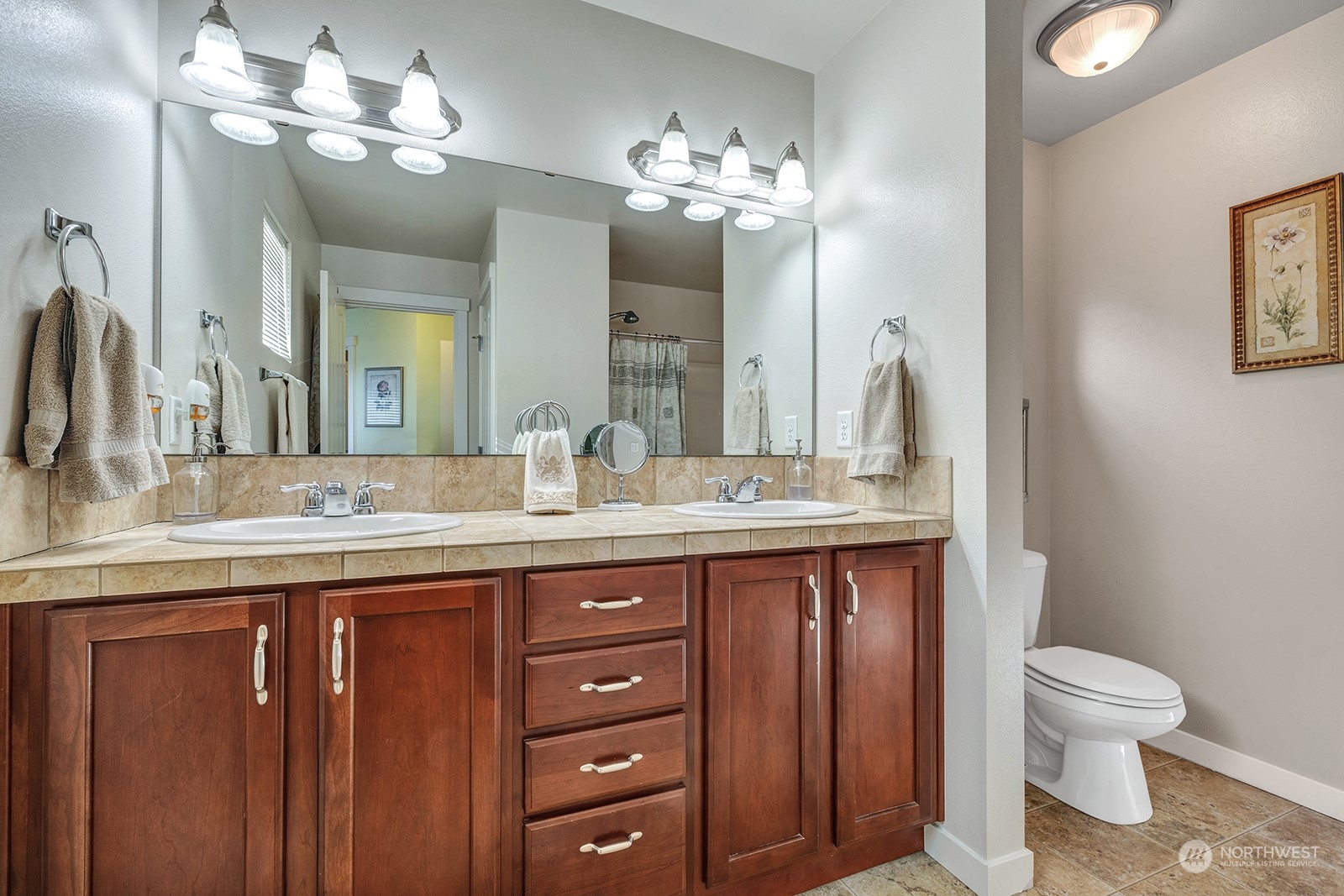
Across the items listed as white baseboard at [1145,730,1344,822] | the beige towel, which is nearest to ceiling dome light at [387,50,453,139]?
the beige towel

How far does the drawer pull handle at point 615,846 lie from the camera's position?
124cm

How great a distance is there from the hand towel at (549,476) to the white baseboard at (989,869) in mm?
1340

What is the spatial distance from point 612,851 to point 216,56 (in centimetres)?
200

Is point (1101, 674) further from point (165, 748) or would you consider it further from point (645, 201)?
point (165, 748)

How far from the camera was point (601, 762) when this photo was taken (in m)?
1.25

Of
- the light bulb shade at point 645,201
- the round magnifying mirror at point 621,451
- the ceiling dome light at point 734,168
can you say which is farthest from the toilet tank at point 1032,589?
the light bulb shade at point 645,201

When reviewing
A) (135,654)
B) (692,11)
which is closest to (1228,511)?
(692,11)

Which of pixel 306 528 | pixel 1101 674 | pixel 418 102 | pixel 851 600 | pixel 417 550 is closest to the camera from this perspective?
pixel 417 550

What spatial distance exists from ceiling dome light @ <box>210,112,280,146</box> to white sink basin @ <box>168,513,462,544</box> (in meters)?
0.97

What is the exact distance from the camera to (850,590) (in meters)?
1.50

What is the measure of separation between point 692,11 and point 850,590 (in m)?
1.85

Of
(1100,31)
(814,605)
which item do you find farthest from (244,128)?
(1100,31)

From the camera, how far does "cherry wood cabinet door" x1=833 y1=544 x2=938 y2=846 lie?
1.50 meters

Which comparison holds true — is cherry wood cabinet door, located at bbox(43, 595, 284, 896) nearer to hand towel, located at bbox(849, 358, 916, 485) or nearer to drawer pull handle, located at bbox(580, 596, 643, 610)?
drawer pull handle, located at bbox(580, 596, 643, 610)
